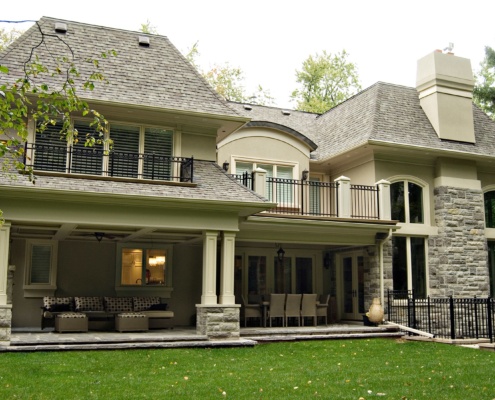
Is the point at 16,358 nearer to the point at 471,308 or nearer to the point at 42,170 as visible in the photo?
the point at 42,170

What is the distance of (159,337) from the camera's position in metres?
12.1

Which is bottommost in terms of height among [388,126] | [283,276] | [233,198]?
[283,276]

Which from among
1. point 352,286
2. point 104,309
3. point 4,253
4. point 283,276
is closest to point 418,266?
point 352,286

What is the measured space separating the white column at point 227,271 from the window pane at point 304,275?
488cm

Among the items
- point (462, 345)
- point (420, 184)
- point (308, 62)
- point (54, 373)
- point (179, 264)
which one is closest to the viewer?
point (54, 373)

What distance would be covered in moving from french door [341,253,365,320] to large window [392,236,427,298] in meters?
0.97

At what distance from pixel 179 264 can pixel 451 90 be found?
31.8 ft

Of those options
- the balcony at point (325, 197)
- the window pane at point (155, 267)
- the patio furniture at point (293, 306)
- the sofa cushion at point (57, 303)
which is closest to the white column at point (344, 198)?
the balcony at point (325, 197)

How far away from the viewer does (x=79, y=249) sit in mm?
15312

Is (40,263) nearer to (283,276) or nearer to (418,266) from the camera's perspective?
(283,276)

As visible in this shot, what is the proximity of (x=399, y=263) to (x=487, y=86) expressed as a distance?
1581cm

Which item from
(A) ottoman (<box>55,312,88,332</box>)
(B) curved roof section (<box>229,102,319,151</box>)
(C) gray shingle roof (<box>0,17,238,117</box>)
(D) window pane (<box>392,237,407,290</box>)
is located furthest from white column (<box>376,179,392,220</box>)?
(A) ottoman (<box>55,312,88,332</box>)

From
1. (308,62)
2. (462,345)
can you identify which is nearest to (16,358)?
(462,345)

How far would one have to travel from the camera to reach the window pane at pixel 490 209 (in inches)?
720
